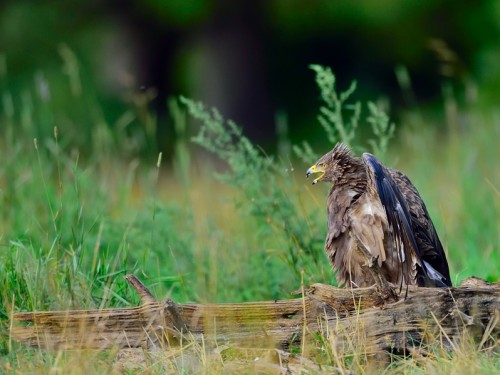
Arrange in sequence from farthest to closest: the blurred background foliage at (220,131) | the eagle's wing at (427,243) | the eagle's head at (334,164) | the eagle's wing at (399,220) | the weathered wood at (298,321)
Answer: the blurred background foliage at (220,131), the eagle's head at (334,164), the eagle's wing at (427,243), the eagle's wing at (399,220), the weathered wood at (298,321)

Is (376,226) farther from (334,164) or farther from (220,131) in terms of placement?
(220,131)

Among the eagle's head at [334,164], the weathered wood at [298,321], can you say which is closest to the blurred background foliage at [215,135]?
the weathered wood at [298,321]

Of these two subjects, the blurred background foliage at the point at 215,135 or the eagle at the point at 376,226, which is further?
the blurred background foliage at the point at 215,135

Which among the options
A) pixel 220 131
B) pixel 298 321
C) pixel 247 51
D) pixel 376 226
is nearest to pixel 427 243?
pixel 376 226

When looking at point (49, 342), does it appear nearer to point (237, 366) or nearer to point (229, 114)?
point (237, 366)

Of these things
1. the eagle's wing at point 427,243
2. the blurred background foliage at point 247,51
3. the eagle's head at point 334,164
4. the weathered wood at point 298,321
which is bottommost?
the weathered wood at point 298,321

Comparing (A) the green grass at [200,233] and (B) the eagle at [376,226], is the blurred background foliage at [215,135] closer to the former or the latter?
(A) the green grass at [200,233]

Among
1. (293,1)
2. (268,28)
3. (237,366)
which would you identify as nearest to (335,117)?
(237,366)

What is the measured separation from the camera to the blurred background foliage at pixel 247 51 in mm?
16188

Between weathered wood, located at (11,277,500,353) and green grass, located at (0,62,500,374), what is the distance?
0.08 m

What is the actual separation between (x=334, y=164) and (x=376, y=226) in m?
0.53

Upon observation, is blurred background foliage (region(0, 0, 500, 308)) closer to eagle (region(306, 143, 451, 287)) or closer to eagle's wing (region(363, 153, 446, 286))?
eagle (region(306, 143, 451, 287))

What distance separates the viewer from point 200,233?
19.4 ft

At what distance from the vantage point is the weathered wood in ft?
12.8
